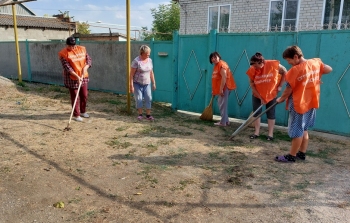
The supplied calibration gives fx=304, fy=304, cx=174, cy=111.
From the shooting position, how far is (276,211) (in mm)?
2852

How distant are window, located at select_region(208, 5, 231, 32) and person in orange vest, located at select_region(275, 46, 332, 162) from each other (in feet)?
29.2

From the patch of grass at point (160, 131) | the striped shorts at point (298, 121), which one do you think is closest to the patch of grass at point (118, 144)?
the patch of grass at point (160, 131)

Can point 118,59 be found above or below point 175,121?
above

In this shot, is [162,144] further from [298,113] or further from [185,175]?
[298,113]

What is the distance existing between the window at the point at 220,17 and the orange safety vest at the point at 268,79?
7827mm

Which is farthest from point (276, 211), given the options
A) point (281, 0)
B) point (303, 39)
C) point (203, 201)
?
point (281, 0)

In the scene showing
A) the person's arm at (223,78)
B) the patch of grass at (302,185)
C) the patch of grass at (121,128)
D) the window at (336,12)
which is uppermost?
the window at (336,12)

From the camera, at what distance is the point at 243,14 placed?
11.8 m

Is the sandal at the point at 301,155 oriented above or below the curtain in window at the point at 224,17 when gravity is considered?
below

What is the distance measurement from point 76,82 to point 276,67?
147 inches

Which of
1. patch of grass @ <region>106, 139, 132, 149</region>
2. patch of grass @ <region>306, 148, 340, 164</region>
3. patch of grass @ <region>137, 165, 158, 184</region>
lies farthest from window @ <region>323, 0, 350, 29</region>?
patch of grass @ <region>137, 165, 158, 184</region>

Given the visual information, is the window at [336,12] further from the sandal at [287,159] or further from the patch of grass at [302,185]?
the patch of grass at [302,185]

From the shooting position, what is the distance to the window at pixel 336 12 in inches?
381

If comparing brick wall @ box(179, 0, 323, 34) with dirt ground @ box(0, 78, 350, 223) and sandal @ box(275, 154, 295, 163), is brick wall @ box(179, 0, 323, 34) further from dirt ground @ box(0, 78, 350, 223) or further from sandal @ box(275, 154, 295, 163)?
sandal @ box(275, 154, 295, 163)
